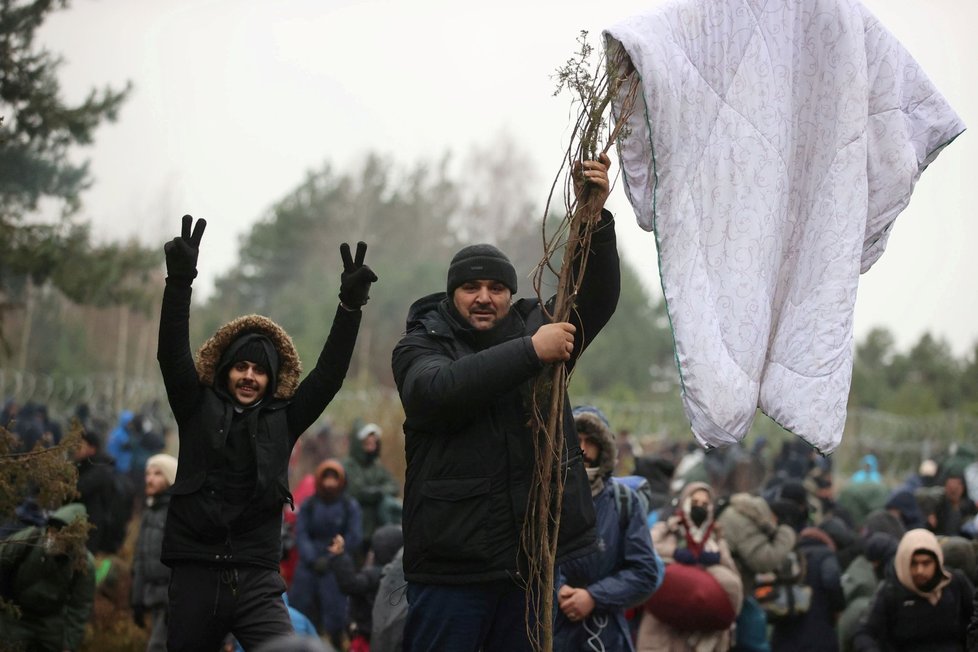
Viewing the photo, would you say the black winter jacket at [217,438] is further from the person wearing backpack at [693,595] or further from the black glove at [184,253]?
the person wearing backpack at [693,595]

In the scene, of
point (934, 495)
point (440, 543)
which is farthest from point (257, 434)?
point (934, 495)

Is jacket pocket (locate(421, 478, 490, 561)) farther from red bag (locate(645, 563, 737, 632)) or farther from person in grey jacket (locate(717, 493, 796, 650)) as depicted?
person in grey jacket (locate(717, 493, 796, 650))

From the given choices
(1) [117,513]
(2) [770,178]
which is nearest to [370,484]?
(1) [117,513]

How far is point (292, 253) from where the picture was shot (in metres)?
65.8

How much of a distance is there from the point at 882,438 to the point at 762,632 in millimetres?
24726

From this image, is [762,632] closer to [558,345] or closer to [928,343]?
[558,345]

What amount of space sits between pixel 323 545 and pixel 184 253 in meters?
6.47

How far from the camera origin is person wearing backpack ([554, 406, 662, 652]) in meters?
6.64

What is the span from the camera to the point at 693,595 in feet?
27.0

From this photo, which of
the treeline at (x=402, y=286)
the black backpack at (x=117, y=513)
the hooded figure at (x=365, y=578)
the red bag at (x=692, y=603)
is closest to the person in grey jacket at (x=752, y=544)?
the red bag at (x=692, y=603)

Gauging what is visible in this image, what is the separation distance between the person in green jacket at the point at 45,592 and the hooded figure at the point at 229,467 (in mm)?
2142

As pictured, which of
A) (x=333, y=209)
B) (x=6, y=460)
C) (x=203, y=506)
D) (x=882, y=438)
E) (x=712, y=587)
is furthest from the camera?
(x=333, y=209)

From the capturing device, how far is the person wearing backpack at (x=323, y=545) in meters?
11.4

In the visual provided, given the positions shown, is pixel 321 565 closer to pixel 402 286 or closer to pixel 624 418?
pixel 624 418
